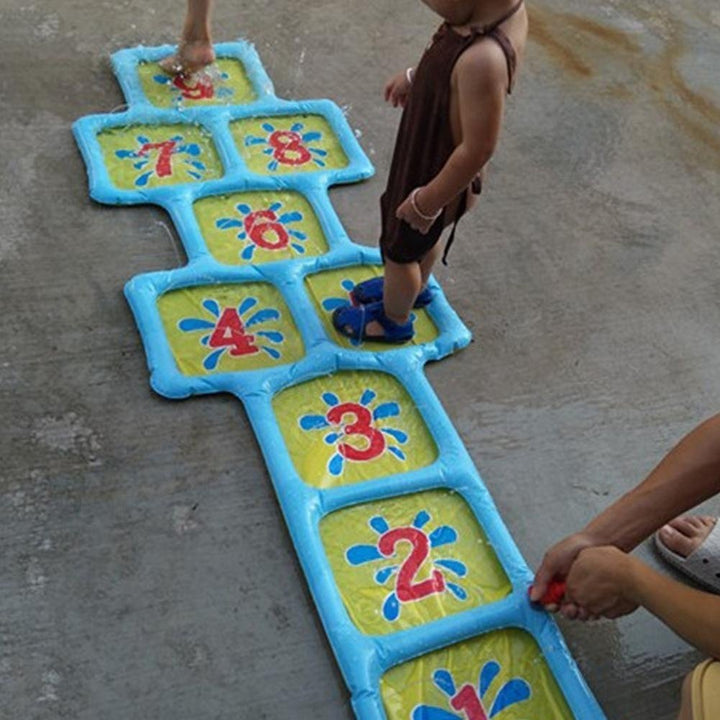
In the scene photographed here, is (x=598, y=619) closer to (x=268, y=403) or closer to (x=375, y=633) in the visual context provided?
(x=375, y=633)

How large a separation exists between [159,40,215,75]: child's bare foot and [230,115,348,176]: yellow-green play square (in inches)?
7.9

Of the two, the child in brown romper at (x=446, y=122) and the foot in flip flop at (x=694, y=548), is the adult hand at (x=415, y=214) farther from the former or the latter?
the foot in flip flop at (x=694, y=548)

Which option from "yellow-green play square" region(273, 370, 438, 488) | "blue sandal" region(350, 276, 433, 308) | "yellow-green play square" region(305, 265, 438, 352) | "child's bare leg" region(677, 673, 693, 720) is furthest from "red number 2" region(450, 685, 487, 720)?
"blue sandal" region(350, 276, 433, 308)

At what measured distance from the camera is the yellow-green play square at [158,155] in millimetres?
2207

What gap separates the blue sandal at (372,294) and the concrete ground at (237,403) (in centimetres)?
12

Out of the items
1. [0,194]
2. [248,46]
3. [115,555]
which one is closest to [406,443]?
[115,555]

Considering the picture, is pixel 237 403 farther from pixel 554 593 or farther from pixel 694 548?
pixel 694 548

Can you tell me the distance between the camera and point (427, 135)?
1.64m

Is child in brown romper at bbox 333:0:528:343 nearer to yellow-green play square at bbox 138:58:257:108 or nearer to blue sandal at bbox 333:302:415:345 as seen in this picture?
blue sandal at bbox 333:302:415:345

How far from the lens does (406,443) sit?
1822 millimetres

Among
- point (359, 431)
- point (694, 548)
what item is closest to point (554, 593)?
point (694, 548)

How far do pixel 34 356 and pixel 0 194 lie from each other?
467 mm

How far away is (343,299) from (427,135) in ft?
1.62

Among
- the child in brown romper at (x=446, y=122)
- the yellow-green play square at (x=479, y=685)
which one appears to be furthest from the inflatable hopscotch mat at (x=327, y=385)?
the child in brown romper at (x=446, y=122)
